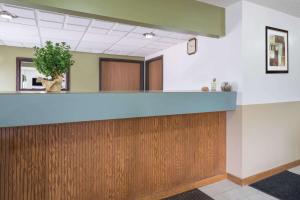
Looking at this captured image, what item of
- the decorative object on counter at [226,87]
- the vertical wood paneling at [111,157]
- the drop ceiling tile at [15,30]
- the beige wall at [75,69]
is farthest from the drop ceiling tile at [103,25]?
the beige wall at [75,69]

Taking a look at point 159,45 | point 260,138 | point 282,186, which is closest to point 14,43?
point 159,45

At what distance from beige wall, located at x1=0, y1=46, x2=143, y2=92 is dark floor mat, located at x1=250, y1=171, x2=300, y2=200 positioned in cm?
419

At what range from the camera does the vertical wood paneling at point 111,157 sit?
1.73 meters

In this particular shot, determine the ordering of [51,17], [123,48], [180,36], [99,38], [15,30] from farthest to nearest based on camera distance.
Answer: [123,48] < [99,38] < [180,36] < [15,30] < [51,17]

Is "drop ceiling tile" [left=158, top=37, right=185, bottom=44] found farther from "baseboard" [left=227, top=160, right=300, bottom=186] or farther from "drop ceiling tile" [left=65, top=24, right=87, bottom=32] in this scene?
"baseboard" [left=227, top=160, right=300, bottom=186]

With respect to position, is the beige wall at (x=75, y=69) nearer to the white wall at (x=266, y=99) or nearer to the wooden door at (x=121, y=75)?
the wooden door at (x=121, y=75)

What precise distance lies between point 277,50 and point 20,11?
3669mm

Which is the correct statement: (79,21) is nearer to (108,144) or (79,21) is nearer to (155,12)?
(155,12)

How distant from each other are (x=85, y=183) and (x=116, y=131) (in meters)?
0.60

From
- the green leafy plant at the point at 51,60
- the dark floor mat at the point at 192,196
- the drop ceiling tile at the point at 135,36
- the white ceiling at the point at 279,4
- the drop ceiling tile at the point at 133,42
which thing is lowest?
the dark floor mat at the point at 192,196

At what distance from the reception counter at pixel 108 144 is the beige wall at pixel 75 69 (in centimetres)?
332

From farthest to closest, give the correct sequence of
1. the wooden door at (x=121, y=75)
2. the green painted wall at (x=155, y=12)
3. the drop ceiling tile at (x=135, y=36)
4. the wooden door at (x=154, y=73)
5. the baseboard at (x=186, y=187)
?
1. the wooden door at (x=121, y=75)
2. the wooden door at (x=154, y=73)
3. the drop ceiling tile at (x=135, y=36)
4. the baseboard at (x=186, y=187)
5. the green painted wall at (x=155, y=12)

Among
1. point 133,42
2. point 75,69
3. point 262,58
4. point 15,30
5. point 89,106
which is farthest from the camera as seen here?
point 75,69

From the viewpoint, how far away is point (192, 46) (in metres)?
3.65
